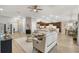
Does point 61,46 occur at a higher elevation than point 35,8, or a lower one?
lower

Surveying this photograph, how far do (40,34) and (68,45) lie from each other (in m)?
0.67

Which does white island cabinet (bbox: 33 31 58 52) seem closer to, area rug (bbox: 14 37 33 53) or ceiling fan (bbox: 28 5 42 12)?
area rug (bbox: 14 37 33 53)

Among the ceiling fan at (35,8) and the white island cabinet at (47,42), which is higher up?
the ceiling fan at (35,8)

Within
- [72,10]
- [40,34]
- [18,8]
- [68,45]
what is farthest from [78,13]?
[18,8]

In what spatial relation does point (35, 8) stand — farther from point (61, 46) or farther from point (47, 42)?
point (61, 46)

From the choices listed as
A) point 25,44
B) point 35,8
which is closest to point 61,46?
point 25,44

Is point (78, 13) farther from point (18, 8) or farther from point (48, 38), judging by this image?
point (18, 8)

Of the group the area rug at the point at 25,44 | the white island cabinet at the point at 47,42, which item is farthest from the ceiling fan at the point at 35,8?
the area rug at the point at 25,44

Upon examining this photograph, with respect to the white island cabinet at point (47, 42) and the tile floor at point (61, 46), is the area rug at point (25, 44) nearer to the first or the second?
the tile floor at point (61, 46)

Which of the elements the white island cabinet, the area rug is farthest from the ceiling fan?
the area rug
